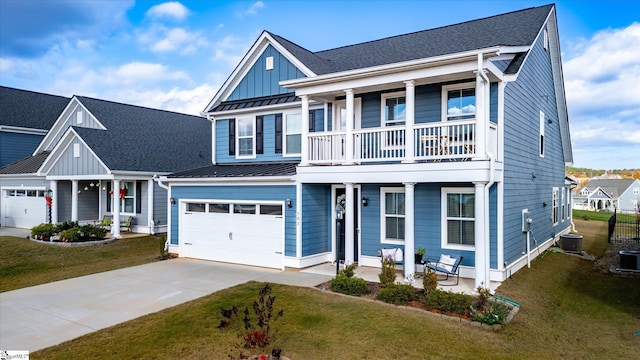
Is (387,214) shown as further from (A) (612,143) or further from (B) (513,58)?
(A) (612,143)

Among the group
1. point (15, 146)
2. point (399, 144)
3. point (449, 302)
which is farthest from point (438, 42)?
point (15, 146)

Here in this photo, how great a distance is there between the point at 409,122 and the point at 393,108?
2.08m

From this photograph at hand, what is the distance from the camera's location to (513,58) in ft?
35.7

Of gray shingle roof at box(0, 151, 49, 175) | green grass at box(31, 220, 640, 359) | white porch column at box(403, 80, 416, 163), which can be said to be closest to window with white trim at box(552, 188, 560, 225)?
green grass at box(31, 220, 640, 359)

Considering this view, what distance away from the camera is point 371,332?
6758 millimetres

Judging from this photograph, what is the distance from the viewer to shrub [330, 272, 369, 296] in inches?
348

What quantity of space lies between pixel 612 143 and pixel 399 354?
46.2m

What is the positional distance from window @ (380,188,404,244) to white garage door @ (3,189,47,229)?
61.3 feet

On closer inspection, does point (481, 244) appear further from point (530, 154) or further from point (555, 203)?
point (555, 203)

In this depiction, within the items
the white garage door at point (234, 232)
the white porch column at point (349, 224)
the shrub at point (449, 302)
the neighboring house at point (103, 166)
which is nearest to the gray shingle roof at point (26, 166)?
the neighboring house at point (103, 166)

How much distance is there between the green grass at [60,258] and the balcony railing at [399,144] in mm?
7397

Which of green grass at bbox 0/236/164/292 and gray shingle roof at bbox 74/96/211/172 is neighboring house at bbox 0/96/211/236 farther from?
green grass at bbox 0/236/164/292

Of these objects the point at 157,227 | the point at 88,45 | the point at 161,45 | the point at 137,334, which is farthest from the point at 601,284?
the point at 88,45

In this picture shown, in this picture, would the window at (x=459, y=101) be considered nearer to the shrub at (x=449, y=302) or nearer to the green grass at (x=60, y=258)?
the shrub at (x=449, y=302)
